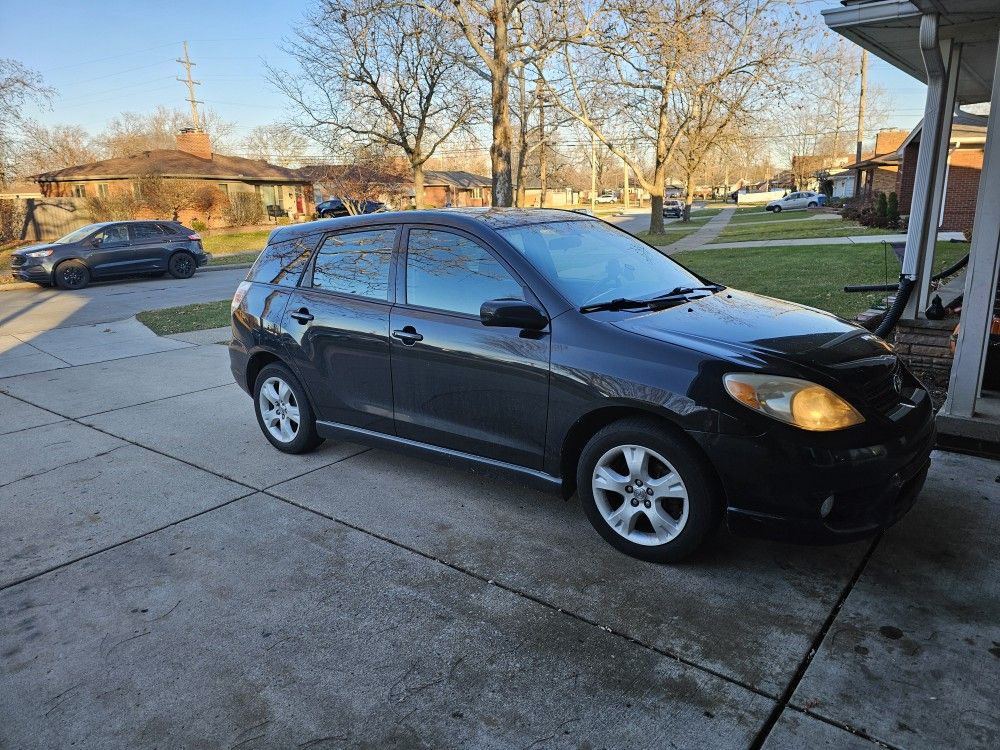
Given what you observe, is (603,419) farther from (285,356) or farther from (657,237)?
(657,237)

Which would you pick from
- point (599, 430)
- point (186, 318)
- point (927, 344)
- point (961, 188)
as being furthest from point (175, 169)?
point (599, 430)

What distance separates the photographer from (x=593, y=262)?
4.25 meters

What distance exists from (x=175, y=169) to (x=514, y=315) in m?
36.5

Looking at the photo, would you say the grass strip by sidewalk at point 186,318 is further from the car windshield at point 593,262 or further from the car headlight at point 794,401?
the car headlight at point 794,401

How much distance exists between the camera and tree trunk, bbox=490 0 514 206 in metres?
16.6

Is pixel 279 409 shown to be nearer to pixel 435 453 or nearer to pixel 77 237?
pixel 435 453

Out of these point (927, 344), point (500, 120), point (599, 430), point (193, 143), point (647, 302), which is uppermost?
point (193, 143)

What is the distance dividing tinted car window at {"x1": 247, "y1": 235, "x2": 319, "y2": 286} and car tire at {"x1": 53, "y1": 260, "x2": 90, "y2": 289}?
1522 cm

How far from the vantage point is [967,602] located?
3.10 meters

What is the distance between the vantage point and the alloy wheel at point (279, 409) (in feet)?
16.9

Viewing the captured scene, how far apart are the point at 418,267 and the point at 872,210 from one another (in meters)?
28.6

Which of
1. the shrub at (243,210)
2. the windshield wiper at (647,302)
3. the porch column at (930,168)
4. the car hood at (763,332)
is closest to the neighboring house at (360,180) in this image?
the shrub at (243,210)

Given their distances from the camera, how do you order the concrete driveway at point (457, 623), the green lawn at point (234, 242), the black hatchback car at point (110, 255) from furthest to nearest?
the green lawn at point (234, 242) < the black hatchback car at point (110, 255) < the concrete driveway at point (457, 623)

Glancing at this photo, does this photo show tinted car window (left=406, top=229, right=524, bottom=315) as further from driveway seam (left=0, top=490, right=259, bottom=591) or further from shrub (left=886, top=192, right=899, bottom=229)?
shrub (left=886, top=192, right=899, bottom=229)
